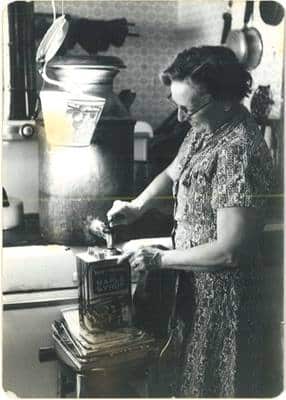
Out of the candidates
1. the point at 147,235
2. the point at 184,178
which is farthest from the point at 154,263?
the point at 184,178

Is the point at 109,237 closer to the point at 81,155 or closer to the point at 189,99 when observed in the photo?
the point at 81,155

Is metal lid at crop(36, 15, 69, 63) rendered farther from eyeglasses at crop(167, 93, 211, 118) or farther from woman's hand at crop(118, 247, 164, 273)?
woman's hand at crop(118, 247, 164, 273)

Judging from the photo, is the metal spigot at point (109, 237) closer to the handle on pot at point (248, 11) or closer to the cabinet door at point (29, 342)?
the cabinet door at point (29, 342)

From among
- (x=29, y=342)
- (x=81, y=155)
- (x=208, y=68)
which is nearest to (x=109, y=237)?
(x=81, y=155)

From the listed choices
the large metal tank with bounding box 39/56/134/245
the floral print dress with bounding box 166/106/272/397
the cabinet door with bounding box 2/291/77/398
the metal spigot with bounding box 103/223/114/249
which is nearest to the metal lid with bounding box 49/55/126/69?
the large metal tank with bounding box 39/56/134/245

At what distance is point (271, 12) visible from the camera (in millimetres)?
1562

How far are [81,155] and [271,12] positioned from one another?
538 millimetres

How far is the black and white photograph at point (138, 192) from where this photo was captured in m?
1.54

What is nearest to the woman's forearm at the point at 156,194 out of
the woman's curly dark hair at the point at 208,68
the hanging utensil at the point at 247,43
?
the woman's curly dark hair at the point at 208,68

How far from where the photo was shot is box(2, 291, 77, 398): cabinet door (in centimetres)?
155

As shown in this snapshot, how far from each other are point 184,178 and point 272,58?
0.34 meters

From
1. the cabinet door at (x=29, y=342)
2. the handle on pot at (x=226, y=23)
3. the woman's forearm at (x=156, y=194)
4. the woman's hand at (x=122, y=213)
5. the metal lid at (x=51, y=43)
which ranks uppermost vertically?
the handle on pot at (x=226, y=23)

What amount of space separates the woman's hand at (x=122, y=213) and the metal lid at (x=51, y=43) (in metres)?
0.36

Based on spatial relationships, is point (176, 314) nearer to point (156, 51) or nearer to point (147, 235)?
point (147, 235)
